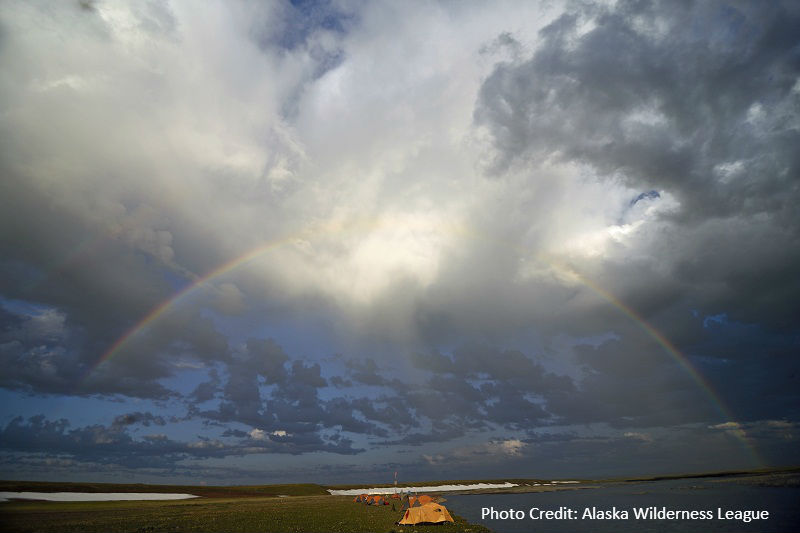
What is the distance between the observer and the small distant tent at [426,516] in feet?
187

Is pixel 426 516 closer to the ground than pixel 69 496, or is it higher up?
higher up

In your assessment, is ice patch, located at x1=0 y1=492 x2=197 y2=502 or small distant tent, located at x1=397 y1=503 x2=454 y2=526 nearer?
small distant tent, located at x1=397 y1=503 x2=454 y2=526

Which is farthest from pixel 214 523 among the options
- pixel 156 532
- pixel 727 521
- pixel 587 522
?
pixel 727 521

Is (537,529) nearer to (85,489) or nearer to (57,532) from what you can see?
(57,532)

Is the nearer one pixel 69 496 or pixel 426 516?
pixel 426 516

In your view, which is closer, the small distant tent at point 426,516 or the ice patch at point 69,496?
the small distant tent at point 426,516

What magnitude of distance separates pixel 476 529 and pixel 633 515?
94.3ft

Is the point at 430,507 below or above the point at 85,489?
above

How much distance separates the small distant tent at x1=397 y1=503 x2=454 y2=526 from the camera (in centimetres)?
5691

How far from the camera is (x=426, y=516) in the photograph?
5744cm

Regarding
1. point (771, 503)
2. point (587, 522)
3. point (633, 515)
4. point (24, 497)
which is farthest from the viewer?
point (24, 497)

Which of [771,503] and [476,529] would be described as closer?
[476,529]

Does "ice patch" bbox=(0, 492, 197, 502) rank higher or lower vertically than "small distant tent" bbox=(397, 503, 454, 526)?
lower

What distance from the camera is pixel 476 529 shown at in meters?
49.8
